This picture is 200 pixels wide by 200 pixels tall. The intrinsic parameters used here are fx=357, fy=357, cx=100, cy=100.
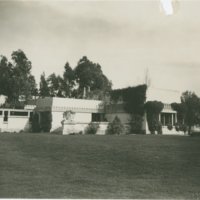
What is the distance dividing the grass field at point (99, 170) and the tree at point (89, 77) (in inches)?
1437

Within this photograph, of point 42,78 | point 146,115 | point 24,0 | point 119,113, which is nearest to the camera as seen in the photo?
point 24,0

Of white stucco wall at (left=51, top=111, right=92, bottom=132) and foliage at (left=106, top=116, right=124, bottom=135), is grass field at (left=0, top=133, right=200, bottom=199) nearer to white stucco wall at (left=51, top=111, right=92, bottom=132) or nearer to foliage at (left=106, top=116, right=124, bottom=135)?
foliage at (left=106, top=116, right=124, bottom=135)

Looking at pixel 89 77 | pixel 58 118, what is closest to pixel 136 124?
pixel 58 118

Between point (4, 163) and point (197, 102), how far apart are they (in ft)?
70.8

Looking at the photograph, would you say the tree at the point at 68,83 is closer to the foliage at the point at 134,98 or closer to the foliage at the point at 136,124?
the foliage at the point at 134,98

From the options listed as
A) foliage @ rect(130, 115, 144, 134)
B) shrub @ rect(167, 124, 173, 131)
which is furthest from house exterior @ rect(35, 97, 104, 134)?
shrub @ rect(167, 124, 173, 131)

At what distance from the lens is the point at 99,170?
456 inches

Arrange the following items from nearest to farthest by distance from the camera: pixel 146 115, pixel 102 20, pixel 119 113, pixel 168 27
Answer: pixel 102 20
pixel 168 27
pixel 146 115
pixel 119 113

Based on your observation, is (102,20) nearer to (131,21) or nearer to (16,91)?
(131,21)

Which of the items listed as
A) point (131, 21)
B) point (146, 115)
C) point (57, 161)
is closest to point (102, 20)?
point (131, 21)

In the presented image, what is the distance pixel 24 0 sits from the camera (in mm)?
10453

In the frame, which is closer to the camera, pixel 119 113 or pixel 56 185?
pixel 56 185

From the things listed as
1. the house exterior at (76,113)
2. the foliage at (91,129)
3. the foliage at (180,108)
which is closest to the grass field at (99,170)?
the foliage at (91,129)

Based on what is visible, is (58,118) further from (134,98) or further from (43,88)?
(43,88)
